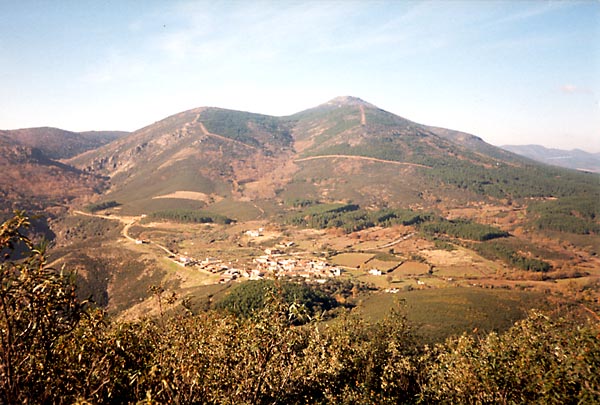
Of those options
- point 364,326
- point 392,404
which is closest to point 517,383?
point 392,404

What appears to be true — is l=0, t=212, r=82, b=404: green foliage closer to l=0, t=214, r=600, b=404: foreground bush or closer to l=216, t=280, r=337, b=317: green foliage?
l=0, t=214, r=600, b=404: foreground bush

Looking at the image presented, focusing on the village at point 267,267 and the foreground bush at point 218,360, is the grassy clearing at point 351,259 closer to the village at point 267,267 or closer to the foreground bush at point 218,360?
the village at point 267,267

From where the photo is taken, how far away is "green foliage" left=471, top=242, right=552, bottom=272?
412ft

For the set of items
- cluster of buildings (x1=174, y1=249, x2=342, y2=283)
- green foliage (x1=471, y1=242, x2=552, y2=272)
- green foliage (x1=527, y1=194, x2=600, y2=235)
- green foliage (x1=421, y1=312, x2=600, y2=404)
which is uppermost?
green foliage (x1=421, y1=312, x2=600, y2=404)

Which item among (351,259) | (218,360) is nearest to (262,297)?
(351,259)

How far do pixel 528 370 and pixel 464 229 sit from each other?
545ft

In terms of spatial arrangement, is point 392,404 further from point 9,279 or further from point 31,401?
point 9,279

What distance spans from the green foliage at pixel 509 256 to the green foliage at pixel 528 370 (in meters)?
118

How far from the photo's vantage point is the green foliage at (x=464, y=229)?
162m

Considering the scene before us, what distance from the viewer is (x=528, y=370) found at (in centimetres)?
2156

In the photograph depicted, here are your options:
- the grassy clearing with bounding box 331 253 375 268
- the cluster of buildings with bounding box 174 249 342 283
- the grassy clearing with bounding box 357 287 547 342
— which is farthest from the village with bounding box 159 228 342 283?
the grassy clearing with bounding box 357 287 547 342

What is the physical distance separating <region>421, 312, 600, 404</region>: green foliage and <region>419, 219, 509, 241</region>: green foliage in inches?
5824

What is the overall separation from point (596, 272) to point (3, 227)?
530ft

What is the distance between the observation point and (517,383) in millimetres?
20906
